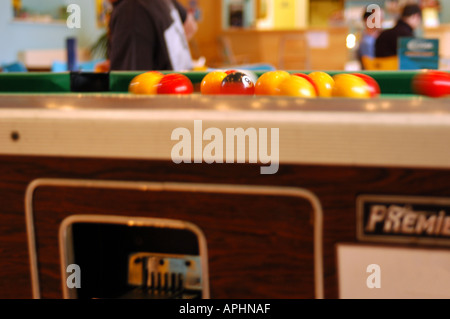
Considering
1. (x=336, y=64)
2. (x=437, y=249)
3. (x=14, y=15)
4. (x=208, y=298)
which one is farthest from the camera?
(x=336, y=64)

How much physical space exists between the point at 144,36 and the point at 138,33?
35 mm

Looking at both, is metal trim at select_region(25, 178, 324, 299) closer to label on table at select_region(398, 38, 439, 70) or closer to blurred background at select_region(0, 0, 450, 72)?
label on table at select_region(398, 38, 439, 70)

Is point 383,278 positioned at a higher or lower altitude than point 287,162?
lower

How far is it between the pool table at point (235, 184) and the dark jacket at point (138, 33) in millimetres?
1894

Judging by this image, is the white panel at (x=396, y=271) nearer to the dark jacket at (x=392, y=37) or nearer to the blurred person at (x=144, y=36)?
the blurred person at (x=144, y=36)

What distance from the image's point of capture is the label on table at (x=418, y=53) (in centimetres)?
294

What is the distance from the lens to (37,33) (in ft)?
24.6

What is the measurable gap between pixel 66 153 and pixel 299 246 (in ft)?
1.29

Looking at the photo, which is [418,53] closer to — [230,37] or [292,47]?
[292,47]

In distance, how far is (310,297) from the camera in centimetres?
83

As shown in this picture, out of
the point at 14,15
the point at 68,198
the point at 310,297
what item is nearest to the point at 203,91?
the point at 68,198

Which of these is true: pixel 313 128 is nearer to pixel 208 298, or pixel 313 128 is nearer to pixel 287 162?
pixel 287 162

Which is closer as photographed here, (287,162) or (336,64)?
(287,162)

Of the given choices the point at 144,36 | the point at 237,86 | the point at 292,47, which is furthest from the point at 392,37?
the point at 237,86
